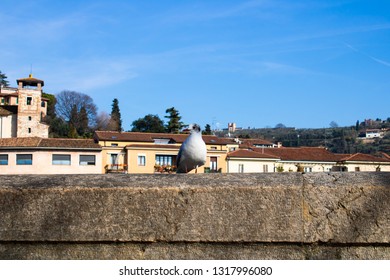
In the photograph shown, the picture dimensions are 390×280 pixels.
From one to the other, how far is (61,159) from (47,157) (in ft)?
4.67

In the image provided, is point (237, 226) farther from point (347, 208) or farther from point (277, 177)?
point (347, 208)

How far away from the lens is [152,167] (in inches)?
2195

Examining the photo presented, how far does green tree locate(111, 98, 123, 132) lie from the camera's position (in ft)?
316

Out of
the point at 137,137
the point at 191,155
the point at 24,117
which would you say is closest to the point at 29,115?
the point at 24,117

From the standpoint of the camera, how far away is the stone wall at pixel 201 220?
3.06 m

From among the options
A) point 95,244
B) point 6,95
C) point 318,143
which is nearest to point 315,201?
point 95,244

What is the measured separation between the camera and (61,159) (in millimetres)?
53125

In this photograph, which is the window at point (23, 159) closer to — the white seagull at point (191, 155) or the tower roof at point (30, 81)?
the tower roof at point (30, 81)

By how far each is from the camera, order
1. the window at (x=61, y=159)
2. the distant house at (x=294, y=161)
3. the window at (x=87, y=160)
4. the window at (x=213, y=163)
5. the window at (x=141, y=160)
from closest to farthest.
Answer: the window at (x=61, y=159) → the window at (x=87, y=160) → the window at (x=141, y=160) → the window at (x=213, y=163) → the distant house at (x=294, y=161)

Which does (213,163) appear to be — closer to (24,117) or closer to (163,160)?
(163,160)

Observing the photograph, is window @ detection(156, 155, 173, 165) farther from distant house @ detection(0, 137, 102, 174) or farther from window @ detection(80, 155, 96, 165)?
window @ detection(80, 155, 96, 165)

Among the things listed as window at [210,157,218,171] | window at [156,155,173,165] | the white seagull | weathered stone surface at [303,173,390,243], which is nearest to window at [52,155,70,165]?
window at [156,155,173,165]

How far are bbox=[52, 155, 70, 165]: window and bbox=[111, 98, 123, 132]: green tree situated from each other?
41757 millimetres

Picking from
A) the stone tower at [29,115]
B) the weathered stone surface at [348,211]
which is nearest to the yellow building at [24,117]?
the stone tower at [29,115]
